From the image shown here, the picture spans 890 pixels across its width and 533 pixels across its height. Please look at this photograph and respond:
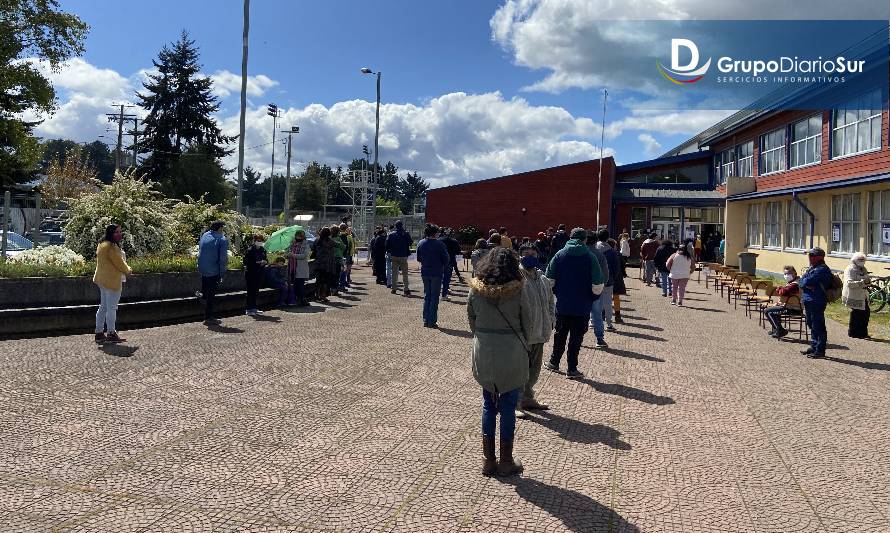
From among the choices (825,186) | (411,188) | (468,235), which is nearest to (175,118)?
(468,235)

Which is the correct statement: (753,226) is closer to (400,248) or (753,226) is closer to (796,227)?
(796,227)

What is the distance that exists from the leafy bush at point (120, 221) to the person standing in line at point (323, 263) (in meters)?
3.39

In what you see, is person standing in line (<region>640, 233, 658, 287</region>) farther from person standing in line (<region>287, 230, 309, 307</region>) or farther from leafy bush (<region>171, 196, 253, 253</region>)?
leafy bush (<region>171, 196, 253, 253</region>)

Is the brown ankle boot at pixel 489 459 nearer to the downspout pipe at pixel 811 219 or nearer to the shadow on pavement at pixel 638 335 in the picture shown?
the shadow on pavement at pixel 638 335

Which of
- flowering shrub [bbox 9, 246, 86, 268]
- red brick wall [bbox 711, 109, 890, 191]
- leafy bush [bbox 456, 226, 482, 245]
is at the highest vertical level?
red brick wall [bbox 711, 109, 890, 191]

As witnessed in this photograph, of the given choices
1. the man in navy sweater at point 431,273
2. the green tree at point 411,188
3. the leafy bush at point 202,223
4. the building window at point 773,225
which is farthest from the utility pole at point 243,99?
the green tree at point 411,188

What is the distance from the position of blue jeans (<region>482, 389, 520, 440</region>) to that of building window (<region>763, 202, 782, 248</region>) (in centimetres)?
2556

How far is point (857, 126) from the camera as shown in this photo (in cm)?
2123

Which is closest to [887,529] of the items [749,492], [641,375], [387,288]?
[749,492]

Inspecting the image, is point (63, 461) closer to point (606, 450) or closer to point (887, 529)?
point (606, 450)

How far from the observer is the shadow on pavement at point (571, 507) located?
4176 mm

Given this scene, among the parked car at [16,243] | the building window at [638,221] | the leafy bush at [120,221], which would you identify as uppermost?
the building window at [638,221]

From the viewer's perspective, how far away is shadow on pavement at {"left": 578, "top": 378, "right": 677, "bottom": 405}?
732 cm

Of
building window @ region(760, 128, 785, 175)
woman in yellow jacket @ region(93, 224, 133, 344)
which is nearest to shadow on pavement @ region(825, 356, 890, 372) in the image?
woman in yellow jacket @ region(93, 224, 133, 344)
